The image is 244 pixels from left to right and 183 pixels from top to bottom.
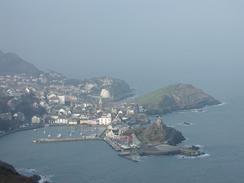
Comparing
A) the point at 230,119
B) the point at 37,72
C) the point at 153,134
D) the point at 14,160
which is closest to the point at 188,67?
the point at 37,72

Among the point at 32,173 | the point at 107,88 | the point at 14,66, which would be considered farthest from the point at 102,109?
the point at 14,66

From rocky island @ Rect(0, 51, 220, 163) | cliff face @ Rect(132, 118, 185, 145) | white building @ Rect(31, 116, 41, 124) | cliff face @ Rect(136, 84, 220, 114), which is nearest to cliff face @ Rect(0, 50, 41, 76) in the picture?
rocky island @ Rect(0, 51, 220, 163)

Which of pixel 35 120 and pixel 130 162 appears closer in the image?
pixel 130 162

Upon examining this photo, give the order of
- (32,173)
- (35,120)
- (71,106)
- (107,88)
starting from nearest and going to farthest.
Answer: (32,173) → (35,120) → (71,106) → (107,88)

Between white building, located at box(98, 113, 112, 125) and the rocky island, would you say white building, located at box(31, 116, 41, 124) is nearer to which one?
the rocky island

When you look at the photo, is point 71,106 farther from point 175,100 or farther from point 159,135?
point 159,135
